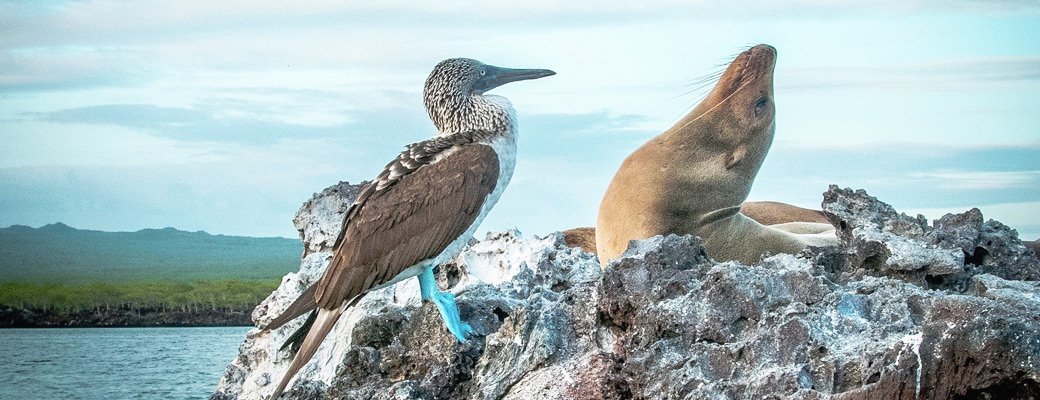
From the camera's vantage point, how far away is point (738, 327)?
225 inches

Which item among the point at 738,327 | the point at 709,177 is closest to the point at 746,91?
the point at 709,177

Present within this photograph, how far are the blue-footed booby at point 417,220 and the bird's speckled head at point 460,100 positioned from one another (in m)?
0.01

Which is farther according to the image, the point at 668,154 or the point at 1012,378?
the point at 668,154

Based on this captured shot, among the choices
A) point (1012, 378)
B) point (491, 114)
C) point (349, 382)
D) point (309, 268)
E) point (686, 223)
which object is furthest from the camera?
point (686, 223)

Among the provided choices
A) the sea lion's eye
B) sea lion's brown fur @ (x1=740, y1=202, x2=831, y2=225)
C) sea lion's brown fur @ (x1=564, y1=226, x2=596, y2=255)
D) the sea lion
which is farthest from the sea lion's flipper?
sea lion's brown fur @ (x1=740, y1=202, x2=831, y2=225)

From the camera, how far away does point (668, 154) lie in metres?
10.9

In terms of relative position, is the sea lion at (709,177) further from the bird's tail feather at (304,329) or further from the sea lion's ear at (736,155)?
the bird's tail feather at (304,329)

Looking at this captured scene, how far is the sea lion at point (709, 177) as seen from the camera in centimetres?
1085

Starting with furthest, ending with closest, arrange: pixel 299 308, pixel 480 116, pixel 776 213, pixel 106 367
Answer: pixel 106 367
pixel 776 213
pixel 480 116
pixel 299 308

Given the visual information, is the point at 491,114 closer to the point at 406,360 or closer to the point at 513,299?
the point at 513,299

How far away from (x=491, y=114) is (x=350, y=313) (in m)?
2.04

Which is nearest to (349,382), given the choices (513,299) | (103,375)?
(513,299)

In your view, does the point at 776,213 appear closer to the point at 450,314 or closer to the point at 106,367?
the point at 450,314

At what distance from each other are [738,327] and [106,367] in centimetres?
2938
